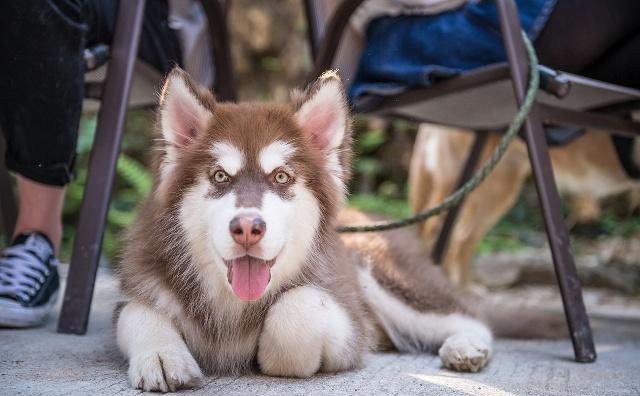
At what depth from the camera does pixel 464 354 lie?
220cm

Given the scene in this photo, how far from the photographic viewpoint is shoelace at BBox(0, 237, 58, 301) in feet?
7.60

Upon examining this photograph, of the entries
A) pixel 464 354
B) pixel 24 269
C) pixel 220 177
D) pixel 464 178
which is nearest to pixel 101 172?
pixel 24 269

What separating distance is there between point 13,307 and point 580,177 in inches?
154

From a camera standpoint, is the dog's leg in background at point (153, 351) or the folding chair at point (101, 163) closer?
the dog's leg in background at point (153, 351)

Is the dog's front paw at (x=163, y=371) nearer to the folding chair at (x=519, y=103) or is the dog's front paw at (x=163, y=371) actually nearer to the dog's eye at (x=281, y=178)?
the dog's eye at (x=281, y=178)

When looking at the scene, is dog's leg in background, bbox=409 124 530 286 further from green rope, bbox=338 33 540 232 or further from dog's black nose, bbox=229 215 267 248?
dog's black nose, bbox=229 215 267 248

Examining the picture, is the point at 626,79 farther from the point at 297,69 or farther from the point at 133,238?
the point at 297,69

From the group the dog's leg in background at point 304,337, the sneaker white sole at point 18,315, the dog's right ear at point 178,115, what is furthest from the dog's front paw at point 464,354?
the sneaker white sole at point 18,315

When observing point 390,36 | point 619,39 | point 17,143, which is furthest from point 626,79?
point 17,143

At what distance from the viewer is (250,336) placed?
1973mm

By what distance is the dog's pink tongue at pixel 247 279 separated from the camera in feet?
5.91

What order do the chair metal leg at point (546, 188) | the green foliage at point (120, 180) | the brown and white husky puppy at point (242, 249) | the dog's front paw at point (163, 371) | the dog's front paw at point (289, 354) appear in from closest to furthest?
the dog's front paw at point (163, 371), the brown and white husky puppy at point (242, 249), the dog's front paw at point (289, 354), the chair metal leg at point (546, 188), the green foliage at point (120, 180)

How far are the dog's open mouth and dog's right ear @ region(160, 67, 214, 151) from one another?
439 millimetres

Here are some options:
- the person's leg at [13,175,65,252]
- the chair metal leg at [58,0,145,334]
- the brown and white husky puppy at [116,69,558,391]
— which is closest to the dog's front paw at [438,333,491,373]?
the brown and white husky puppy at [116,69,558,391]
